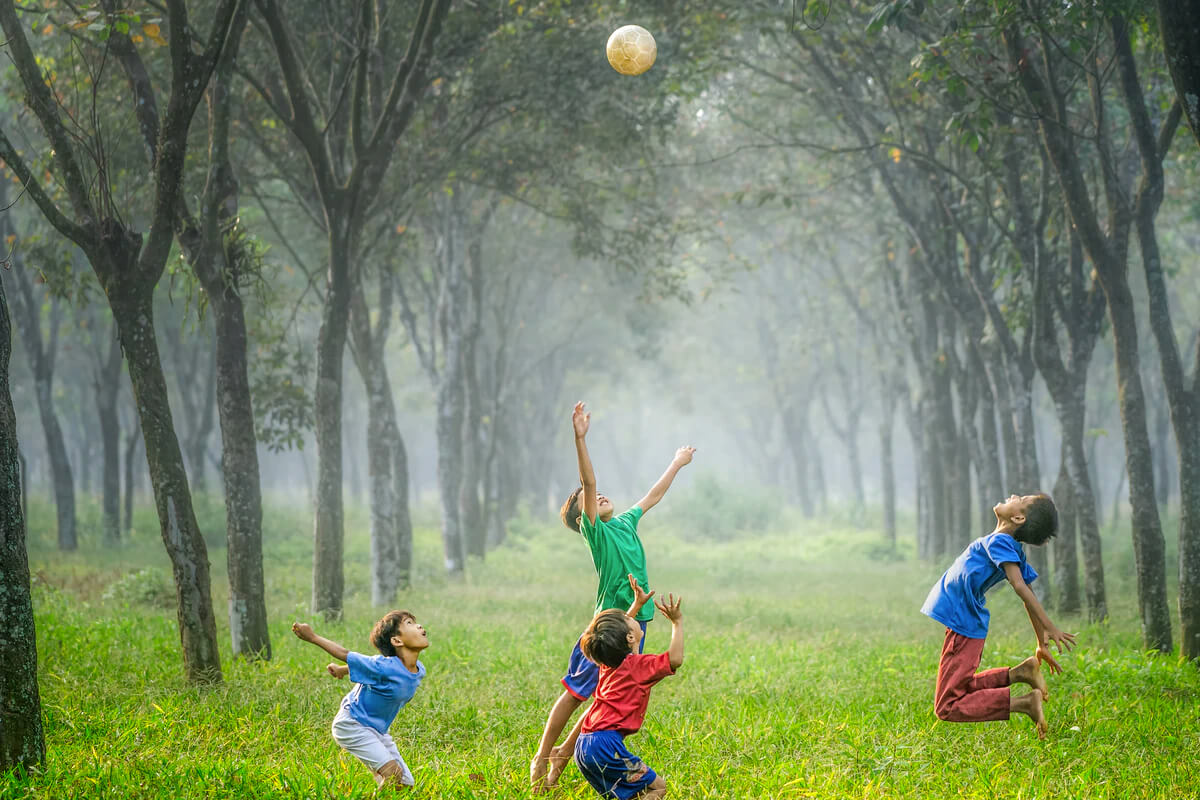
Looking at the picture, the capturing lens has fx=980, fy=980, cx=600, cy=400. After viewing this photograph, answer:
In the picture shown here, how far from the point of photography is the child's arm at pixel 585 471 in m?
5.44

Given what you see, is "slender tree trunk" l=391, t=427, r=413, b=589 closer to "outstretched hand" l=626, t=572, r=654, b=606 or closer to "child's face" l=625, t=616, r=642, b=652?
"outstretched hand" l=626, t=572, r=654, b=606

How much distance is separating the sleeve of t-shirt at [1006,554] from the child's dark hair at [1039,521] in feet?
0.40

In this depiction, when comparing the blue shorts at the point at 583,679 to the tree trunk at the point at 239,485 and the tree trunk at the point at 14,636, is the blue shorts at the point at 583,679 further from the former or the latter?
the tree trunk at the point at 239,485

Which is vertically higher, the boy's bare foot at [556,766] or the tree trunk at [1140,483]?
the tree trunk at [1140,483]

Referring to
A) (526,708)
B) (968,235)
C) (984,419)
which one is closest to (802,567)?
(984,419)

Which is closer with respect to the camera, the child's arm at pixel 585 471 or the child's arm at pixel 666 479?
the child's arm at pixel 585 471

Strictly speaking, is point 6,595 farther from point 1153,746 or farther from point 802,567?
point 802,567

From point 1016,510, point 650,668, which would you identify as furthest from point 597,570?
point 1016,510

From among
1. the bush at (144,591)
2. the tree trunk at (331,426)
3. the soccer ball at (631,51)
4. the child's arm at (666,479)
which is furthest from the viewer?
the bush at (144,591)

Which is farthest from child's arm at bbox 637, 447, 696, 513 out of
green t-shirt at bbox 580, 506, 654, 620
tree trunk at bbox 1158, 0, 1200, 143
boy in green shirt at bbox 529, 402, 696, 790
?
tree trunk at bbox 1158, 0, 1200, 143

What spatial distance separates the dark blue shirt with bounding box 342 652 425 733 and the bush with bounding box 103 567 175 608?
892 cm

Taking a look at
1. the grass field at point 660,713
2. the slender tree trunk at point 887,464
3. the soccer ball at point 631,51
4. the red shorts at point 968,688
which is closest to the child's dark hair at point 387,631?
the grass field at point 660,713

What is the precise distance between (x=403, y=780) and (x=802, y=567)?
19.0 m

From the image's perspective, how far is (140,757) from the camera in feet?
18.9
